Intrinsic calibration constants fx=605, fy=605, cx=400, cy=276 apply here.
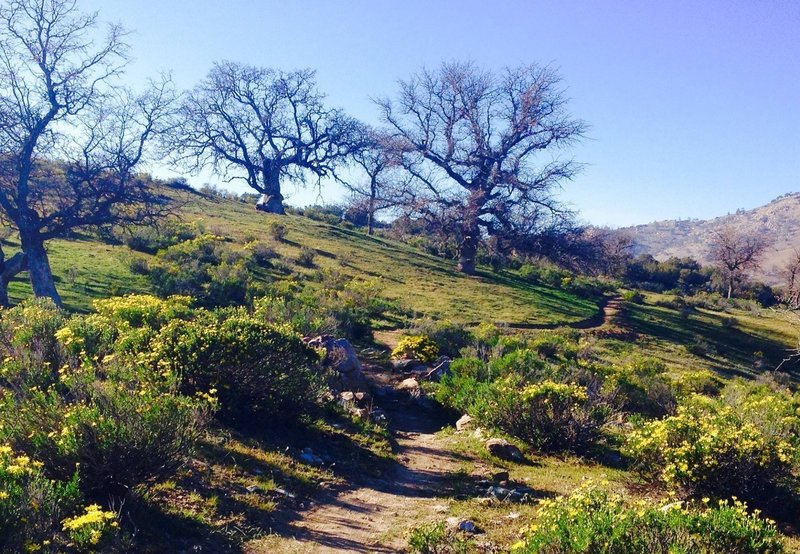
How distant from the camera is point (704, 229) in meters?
162

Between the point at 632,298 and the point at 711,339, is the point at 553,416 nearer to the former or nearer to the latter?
the point at 711,339

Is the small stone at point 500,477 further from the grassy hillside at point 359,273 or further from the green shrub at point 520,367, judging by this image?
the grassy hillside at point 359,273

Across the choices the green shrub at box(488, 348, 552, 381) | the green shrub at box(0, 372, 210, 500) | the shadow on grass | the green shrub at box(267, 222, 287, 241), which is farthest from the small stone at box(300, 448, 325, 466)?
the green shrub at box(267, 222, 287, 241)

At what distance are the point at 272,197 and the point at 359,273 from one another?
19183mm

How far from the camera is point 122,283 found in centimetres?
1778

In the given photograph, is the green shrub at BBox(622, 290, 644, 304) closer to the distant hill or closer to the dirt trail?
the dirt trail

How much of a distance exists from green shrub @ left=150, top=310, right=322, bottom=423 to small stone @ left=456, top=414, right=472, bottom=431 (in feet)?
8.75

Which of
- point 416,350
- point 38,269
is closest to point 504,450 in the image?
point 416,350

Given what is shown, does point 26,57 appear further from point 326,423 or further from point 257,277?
point 326,423

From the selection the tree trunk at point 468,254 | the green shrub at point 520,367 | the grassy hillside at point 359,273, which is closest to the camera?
the green shrub at point 520,367

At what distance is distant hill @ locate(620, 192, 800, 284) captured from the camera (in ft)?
436

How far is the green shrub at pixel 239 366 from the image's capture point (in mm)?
7438

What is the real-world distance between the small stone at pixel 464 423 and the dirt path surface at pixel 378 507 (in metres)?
0.53

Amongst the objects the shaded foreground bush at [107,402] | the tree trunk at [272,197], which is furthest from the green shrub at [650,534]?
the tree trunk at [272,197]
